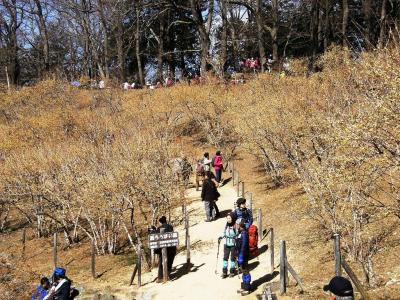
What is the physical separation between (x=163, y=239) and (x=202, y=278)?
1.46 metres

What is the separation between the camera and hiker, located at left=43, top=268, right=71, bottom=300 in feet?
33.9

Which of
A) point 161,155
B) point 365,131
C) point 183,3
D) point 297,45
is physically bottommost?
point 161,155

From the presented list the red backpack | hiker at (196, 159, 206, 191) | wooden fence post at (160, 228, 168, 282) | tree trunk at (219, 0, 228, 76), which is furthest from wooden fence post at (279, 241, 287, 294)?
tree trunk at (219, 0, 228, 76)

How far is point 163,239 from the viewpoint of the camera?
12750 mm

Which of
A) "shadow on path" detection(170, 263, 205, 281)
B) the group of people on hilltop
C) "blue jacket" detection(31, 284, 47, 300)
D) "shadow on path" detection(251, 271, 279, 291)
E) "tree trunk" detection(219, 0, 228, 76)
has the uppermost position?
"tree trunk" detection(219, 0, 228, 76)

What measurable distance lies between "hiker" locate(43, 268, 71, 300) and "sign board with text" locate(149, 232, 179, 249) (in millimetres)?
2758

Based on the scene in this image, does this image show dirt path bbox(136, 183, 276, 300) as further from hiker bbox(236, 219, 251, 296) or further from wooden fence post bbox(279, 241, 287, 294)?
wooden fence post bbox(279, 241, 287, 294)

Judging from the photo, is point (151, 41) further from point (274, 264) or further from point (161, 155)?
point (274, 264)

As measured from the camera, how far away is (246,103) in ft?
76.8

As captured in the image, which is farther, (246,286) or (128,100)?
(128,100)

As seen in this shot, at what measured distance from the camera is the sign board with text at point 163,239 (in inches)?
500

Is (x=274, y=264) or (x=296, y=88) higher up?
(x=296, y=88)

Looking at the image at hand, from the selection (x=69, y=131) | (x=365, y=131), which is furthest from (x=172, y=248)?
(x=69, y=131)

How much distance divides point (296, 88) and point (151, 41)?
1120 inches
